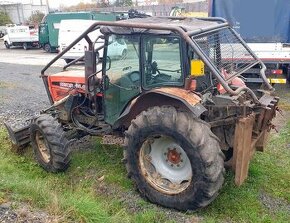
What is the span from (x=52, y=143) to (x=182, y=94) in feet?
6.84

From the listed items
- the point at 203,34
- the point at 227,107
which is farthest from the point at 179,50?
the point at 227,107

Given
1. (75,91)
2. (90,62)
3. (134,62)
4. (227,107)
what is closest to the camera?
(227,107)

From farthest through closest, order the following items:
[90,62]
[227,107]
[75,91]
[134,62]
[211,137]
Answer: [75,91]
[90,62]
[134,62]
[227,107]
[211,137]

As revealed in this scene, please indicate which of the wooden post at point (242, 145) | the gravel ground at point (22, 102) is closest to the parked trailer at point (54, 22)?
the gravel ground at point (22, 102)

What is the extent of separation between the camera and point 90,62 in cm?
496

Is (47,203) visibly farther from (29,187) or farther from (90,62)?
(90,62)

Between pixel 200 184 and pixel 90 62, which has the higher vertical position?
pixel 90 62

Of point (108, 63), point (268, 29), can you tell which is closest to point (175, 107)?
point (108, 63)

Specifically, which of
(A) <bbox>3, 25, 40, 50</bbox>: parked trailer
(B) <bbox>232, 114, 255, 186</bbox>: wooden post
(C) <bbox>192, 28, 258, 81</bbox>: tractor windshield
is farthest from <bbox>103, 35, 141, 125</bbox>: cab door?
(A) <bbox>3, 25, 40, 50</bbox>: parked trailer

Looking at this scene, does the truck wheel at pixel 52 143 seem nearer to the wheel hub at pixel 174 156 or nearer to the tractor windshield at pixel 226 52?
the wheel hub at pixel 174 156

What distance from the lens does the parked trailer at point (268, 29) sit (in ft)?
29.9

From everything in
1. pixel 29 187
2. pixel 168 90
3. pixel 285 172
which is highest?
pixel 168 90

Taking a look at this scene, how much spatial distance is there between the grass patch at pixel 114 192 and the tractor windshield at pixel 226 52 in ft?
4.49

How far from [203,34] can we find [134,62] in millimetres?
878
